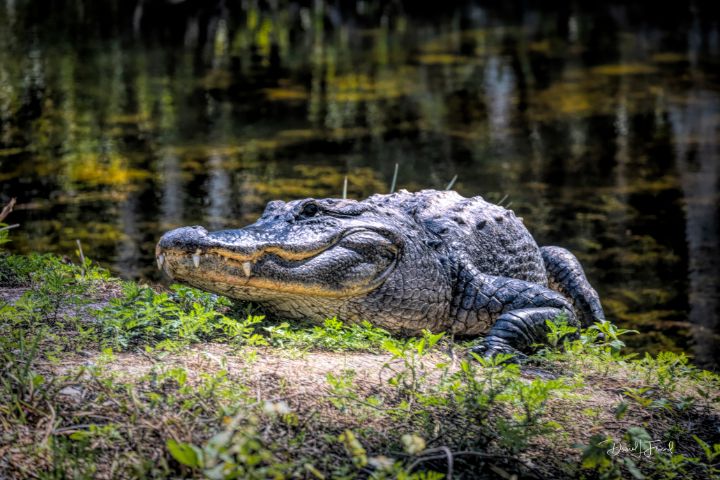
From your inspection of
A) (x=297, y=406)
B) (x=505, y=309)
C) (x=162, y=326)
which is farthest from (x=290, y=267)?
(x=505, y=309)

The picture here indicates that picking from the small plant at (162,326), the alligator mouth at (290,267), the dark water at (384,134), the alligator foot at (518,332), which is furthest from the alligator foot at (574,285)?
the small plant at (162,326)

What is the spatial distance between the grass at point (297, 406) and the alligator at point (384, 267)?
19 centimetres

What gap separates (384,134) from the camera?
38.3 feet

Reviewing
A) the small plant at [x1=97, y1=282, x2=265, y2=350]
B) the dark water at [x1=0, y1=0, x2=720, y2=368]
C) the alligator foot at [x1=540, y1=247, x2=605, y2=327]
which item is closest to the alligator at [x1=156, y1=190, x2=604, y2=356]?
the small plant at [x1=97, y1=282, x2=265, y2=350]

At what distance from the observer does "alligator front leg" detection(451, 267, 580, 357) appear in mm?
4055

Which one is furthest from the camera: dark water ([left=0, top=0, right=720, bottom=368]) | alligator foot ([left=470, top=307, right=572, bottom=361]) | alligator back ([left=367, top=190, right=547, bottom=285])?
dark water ([left=0, top=0, right=720, bottom=368])

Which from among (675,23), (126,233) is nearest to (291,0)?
(675,23)

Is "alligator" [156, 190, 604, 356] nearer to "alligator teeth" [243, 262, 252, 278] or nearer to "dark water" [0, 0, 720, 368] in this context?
"alligator teeth" [243, 262, 252, 278]

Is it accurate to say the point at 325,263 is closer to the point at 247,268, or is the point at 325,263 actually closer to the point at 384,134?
the point at 247,268

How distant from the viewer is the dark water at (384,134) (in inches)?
323

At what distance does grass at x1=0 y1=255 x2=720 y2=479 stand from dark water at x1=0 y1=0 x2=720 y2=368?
348 cm

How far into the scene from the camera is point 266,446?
2551mm

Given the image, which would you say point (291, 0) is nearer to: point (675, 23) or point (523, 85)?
point (675, 23)

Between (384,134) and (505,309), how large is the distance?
756cm
